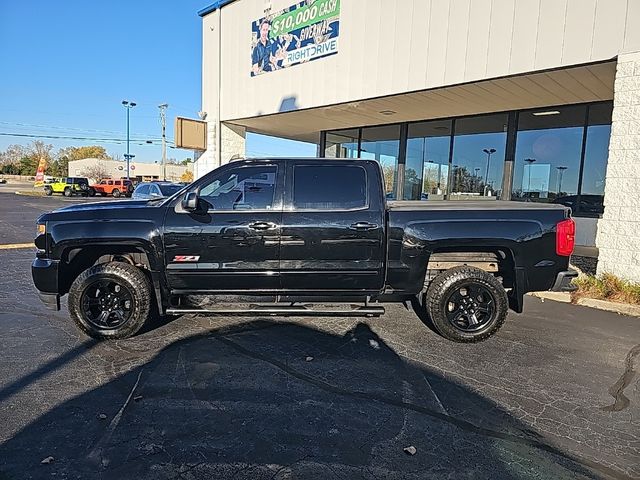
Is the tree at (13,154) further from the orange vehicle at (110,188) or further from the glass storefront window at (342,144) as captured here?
the glass storefront window at (342,144)

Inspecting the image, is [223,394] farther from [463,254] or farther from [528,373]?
[463,254]

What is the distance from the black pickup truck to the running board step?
0.02 metres

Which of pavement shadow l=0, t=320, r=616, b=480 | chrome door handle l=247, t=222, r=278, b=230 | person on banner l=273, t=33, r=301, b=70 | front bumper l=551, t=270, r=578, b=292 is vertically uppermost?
person on banner l=273, t=33, r=301, b=70

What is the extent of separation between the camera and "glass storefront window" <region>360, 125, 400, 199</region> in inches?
602

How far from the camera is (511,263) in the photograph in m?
4.92

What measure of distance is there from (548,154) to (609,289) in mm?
6583

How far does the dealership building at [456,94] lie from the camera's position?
282 inches

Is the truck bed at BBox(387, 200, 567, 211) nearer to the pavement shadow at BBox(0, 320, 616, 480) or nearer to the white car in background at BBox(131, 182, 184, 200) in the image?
the pavement shadow at BBox(0, 320, 616, 480)

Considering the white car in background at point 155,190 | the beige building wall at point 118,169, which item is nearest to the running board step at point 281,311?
the white car in background at point 155,190

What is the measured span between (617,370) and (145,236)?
4.87m

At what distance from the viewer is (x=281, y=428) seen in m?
3.09


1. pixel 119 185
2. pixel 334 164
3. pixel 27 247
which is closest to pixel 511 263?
pixel 334 164

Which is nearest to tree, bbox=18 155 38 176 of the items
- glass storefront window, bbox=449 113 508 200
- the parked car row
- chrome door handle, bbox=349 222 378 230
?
the parked car row

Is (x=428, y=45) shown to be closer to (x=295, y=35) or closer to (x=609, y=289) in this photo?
(x=295, y=35)
